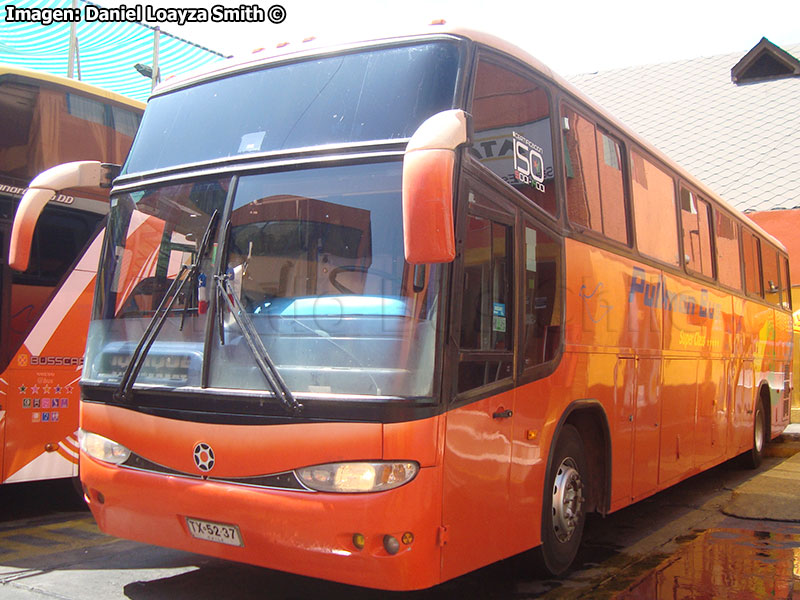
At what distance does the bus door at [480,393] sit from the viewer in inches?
171

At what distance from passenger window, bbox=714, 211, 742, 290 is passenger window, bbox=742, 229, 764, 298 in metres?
0.39

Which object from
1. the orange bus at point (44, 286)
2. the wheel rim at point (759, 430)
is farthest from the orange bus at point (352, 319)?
the wheel rim at point (759, 430)

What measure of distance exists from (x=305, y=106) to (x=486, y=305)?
1549 millimetres

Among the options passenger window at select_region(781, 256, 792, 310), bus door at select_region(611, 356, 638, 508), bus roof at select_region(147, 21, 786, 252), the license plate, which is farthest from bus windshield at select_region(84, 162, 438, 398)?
passenger window at select_region(781, 256, 792, 310)

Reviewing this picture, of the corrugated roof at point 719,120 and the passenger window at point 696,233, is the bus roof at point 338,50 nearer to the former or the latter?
the passenger window at point 696,233

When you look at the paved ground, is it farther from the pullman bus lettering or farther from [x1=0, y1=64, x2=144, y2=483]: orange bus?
the pullman bus lettering

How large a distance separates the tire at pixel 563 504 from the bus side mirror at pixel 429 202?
2304 millimetres

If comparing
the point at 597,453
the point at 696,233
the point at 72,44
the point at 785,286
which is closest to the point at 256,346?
the point at 597,453

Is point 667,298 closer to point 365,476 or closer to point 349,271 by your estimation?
point 349,271

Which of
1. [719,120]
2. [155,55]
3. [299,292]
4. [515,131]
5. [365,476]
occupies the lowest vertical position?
[365,476]

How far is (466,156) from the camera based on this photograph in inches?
177

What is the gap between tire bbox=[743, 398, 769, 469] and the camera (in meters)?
11.6

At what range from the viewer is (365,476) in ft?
13.4

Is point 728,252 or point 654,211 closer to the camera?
point 654,211
